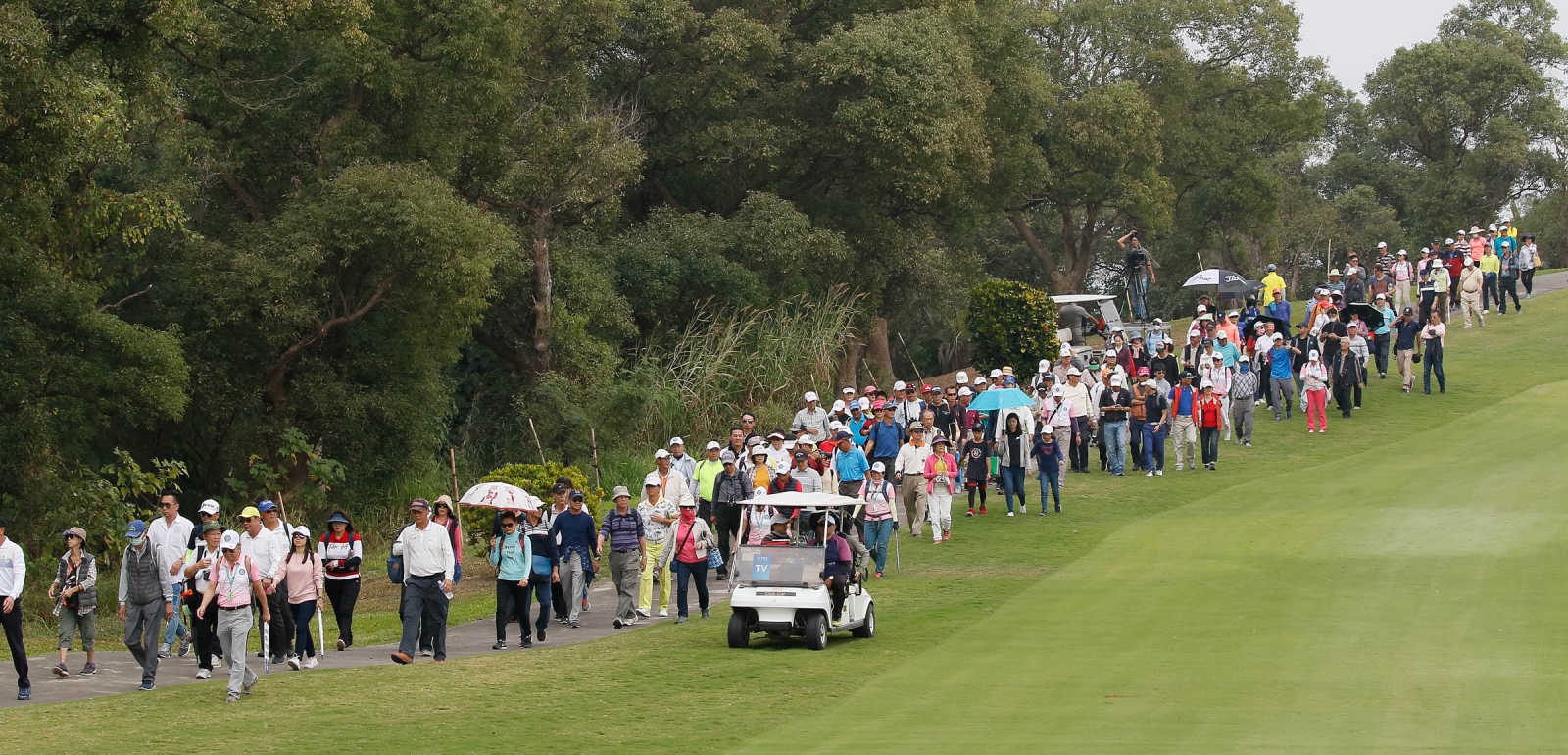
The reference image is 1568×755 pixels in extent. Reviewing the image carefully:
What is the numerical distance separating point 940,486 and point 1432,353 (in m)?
15.6

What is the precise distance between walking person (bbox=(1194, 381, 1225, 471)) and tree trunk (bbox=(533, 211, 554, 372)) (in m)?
13.4

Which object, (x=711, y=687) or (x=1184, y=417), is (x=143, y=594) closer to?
(x=711, y=687)

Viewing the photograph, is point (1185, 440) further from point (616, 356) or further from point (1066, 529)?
point (616, 356)

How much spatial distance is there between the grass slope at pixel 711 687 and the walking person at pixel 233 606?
0.23m

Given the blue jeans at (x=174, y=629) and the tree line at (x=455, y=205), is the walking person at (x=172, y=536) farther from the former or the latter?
the tree line at (x=455, y=205)

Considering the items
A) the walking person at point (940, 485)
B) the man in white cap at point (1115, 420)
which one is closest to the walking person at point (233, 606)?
the walking person at point (940, 485)

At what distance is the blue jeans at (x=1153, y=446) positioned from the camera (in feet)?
90.5

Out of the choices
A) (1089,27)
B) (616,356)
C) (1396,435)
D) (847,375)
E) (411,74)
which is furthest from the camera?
(1089,27)

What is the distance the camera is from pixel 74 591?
15617 mm

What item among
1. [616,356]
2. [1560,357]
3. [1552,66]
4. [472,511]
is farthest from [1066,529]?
[1552,66]

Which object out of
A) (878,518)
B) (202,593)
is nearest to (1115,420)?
(878,518)

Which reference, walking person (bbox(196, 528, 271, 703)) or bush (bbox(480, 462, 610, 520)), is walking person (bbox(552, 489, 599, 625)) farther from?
walking person (bbox(196, 528, 271, 703))

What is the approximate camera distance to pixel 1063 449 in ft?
85.2

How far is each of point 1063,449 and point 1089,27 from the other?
34158 mm
